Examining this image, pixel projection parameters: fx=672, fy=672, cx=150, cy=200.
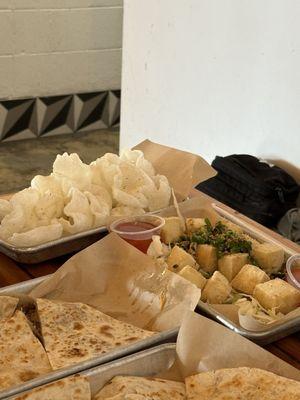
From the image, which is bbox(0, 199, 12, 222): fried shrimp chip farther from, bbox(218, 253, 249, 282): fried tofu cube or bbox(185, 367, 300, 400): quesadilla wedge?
bbox(185, 367, 300, 400): quesadilla wedge

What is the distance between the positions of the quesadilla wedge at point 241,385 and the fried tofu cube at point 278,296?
11.5 inches

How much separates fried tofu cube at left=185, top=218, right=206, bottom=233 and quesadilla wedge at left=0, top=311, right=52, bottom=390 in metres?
0.55

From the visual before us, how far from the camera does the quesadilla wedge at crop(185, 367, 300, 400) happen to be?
1175 mm

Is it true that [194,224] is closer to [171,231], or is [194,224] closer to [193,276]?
[171,231]

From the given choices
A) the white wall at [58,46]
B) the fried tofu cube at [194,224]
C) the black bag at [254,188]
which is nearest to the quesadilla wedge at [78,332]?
the fried tofu cube at [194,224]

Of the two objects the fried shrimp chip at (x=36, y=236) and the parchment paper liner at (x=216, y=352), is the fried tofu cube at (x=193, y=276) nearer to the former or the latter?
the parchment paper liner at (x=216, y=352)

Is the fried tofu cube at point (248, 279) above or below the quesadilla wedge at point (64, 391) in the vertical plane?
below

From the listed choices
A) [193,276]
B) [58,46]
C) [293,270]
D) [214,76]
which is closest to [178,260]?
[193,276]

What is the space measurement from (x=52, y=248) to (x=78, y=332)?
359mm

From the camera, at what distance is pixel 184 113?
3.58m

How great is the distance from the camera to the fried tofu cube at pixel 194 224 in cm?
177

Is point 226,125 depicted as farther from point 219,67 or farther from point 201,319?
point 201,319

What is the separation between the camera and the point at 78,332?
4.57 feet

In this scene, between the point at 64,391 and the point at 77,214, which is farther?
the point at 77,214
